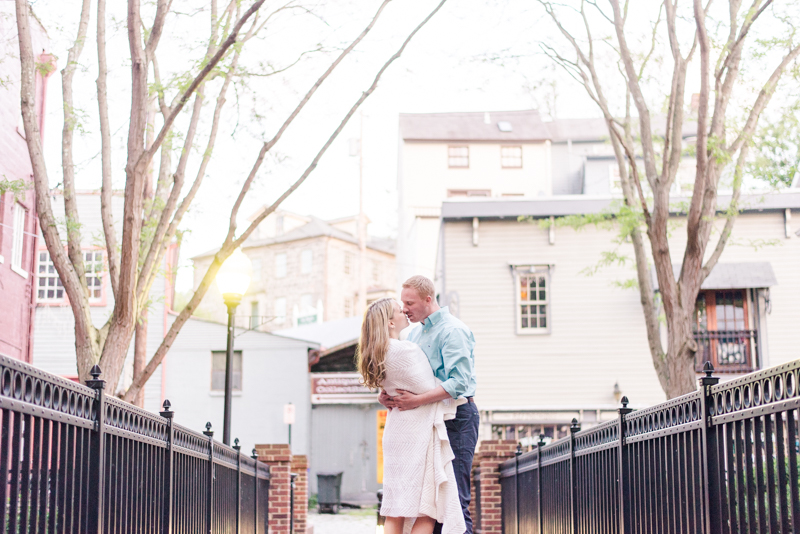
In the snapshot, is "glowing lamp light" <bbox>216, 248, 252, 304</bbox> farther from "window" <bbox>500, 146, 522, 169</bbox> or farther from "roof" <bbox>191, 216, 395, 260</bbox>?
"roof" <bbox>191, 216, 395, 260</bbox>

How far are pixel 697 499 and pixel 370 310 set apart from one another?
89.8 inches

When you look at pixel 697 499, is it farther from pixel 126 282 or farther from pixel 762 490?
pixel 126 282

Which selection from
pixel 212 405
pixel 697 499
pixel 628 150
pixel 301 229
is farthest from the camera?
pixel 301 229

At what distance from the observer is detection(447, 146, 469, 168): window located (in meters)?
38.2

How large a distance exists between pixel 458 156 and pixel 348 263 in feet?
69.1

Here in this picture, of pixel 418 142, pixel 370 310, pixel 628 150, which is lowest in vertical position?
pixel 370 310

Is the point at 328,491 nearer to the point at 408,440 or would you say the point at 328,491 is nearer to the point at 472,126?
the point at 472,126

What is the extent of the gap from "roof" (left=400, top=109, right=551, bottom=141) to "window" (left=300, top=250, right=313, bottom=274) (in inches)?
767

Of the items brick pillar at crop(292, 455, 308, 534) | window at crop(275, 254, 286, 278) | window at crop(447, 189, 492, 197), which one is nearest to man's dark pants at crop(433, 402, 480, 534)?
brick pillar at crop(292, 455, 308, 534)

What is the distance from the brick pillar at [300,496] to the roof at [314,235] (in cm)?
4249

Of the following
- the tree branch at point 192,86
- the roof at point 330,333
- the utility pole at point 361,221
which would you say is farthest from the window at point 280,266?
the tree branch at point 192,86

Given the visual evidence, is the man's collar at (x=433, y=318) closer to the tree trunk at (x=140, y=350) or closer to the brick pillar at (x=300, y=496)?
the tree trunk at (x=140, y=350)

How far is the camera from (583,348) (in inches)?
923

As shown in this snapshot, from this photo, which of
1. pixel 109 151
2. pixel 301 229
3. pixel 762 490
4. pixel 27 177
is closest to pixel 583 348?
pixel 27 177
